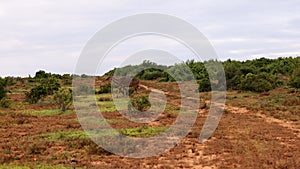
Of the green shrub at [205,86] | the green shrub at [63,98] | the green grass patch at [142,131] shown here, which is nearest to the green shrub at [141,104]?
the green shrub at [63,98]

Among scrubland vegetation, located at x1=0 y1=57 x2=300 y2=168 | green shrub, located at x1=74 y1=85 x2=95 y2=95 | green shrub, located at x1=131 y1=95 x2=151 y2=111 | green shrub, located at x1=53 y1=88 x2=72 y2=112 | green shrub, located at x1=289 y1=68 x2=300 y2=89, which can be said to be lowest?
scrubland vegetation, located at x1=0 y1=57 x2=300 y2=168

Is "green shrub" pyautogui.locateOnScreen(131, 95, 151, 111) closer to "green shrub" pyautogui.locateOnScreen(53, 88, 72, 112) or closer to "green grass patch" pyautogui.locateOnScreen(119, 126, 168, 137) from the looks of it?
"green shrub" pyautogui.locateOnScreen(53, 88, 72, 112)

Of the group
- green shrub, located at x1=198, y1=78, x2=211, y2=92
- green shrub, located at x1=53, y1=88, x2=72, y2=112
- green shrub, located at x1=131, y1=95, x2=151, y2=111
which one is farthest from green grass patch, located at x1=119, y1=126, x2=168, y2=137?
green shrub, located at x1=198, y1=78, x2=211, y2=92

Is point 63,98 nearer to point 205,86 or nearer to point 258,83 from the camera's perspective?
point 258,83

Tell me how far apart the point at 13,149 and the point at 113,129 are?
13.6ft

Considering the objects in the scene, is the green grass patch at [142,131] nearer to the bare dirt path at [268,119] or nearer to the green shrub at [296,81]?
the bare dirt path at [268,119]

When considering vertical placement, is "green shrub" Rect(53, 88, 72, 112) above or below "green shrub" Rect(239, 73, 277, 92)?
below

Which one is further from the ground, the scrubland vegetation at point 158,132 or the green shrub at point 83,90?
the green shrub at point 83,90

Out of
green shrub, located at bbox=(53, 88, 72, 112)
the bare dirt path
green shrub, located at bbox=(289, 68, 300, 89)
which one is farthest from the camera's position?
green shrub, located at bbox=(289, 68, 300, 89)

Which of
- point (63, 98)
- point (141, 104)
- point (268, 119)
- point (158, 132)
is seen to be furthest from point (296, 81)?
point (158, 132)

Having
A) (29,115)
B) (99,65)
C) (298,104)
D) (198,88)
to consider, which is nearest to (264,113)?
(298,104)

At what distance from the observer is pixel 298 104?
21891 millimetres

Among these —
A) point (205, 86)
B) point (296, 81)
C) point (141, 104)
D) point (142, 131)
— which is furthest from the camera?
point (205, 86)

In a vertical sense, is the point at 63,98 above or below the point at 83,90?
below
